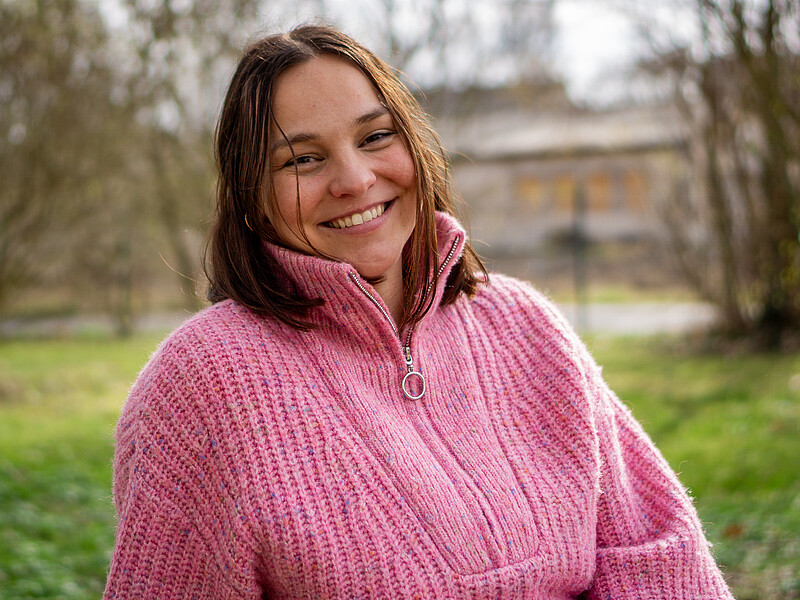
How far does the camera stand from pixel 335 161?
5.57ft

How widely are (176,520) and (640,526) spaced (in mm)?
1051

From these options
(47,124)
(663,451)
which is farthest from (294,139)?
(47,124)

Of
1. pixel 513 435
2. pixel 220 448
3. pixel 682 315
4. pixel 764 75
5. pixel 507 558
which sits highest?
pixel 764 75

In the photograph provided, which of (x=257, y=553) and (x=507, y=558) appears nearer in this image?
(x=257, y=553)

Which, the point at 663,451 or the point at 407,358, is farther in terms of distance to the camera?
the point at 663,451

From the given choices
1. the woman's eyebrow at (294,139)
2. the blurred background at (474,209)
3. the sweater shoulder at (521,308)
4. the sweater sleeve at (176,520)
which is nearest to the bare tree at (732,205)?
the blurred background at (474,209)

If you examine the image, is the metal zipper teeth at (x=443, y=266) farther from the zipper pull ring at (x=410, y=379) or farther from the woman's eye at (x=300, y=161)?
the woman's eye at (x=300, y=161)

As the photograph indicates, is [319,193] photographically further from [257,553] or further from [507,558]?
[507,558]

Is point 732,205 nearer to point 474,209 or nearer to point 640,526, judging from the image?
point 474,209

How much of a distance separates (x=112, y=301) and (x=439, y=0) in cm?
766

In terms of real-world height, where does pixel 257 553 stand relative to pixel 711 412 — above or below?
above

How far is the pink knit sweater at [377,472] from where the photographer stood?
4.87 ft

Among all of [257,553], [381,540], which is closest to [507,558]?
[381,540]

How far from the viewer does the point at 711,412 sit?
220 inches
